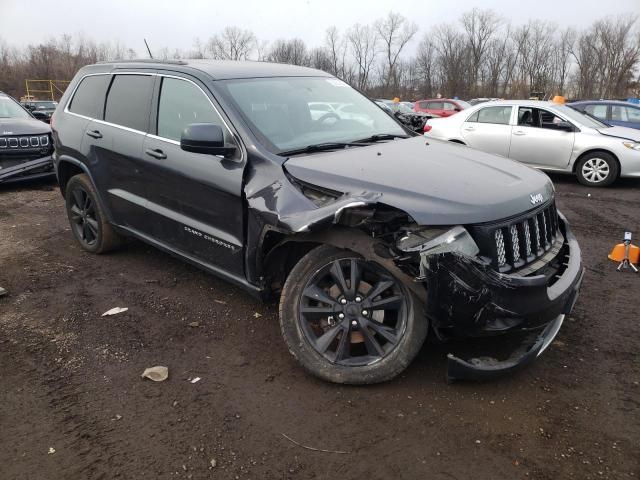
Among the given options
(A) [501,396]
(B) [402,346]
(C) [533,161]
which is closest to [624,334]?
(A) [501,396]

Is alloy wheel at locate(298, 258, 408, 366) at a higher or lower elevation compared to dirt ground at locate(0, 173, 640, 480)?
higher

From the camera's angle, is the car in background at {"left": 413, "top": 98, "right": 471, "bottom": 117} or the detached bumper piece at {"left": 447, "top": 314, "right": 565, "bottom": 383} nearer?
the detached bumper piece at {"left": 447, "top": 314, "right": 565, "bottom": 383}

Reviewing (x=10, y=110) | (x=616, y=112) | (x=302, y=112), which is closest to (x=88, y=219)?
(x=302, y=112)

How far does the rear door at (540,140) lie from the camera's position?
9.30 meters

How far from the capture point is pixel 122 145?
4.25 metres

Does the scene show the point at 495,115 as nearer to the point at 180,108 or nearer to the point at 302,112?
the point at 302,112

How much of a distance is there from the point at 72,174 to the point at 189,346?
9.26 ft

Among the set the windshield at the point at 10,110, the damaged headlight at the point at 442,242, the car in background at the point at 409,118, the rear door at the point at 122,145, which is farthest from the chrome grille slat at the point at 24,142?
the damaged headlight at the point at 442,242

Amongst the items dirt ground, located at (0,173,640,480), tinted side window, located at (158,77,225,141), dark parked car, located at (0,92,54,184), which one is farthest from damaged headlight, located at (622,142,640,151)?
dark parked car, located at (0,92,54,184)

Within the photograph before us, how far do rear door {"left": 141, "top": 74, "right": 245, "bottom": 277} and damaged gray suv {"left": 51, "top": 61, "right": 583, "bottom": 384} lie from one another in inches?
0.5

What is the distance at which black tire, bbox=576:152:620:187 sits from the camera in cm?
901

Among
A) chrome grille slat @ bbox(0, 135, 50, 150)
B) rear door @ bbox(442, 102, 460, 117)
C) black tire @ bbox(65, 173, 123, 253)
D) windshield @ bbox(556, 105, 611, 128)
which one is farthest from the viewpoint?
rear door @ bbox(442, 102, 460, 117)

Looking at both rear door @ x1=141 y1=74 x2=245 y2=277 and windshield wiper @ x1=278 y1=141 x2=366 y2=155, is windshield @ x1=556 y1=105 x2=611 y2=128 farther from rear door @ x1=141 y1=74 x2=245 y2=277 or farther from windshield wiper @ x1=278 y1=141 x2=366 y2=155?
rear door @ x1=141 y1=74 x2=245 y2=277

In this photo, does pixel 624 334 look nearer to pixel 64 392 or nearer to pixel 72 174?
pixel 64 392
